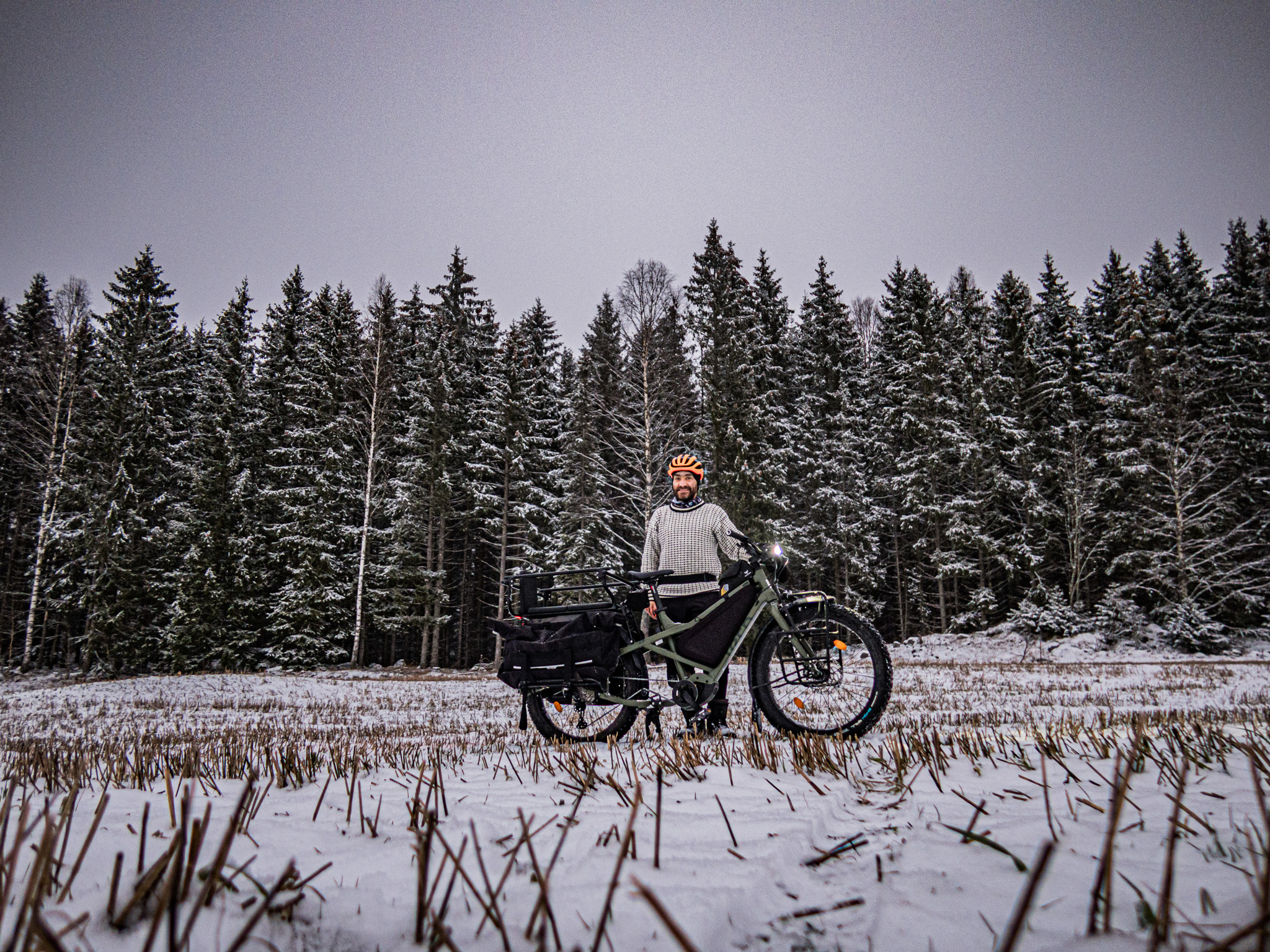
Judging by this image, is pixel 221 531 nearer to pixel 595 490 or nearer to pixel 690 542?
pixel 595 490

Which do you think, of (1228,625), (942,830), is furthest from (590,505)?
(1228,625)

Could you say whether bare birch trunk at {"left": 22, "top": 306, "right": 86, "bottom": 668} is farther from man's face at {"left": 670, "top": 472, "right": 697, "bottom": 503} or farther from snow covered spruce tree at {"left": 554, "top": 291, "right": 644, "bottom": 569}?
man's face at {"left": 670, "top": 472, "right": 697, "bottom": 503}

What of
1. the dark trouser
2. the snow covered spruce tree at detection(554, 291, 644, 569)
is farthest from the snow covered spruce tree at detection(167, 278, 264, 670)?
the dark trouser

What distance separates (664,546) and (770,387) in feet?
70.2

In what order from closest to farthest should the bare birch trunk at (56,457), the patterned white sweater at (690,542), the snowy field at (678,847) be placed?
the snowy field at (678,847)
the patterned white sweater at (690,542)
the bare birch trunk at (56,457)

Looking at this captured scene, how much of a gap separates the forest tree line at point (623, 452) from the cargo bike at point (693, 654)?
13709 millimetres

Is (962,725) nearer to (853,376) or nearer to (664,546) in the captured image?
(664,546)

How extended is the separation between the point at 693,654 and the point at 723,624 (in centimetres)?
32

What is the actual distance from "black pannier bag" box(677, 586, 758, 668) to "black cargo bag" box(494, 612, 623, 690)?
65cm

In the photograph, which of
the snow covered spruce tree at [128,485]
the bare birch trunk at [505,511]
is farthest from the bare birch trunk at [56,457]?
the bare birch trunk at [505,511]

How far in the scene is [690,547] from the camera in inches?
201

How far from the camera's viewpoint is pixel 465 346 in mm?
28547

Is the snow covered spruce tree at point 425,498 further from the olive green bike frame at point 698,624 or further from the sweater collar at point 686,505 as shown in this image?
the olive green bike frame at point 698,624

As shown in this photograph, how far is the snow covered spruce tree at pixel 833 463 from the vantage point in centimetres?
2641
